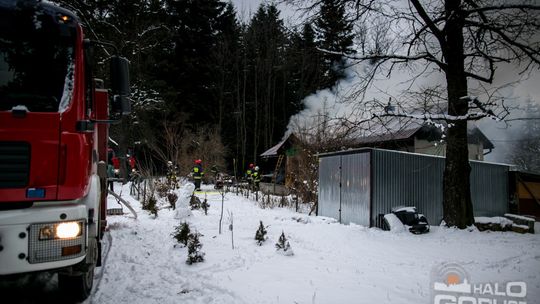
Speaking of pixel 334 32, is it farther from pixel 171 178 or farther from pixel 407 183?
pixel 171 178

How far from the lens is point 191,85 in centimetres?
3706

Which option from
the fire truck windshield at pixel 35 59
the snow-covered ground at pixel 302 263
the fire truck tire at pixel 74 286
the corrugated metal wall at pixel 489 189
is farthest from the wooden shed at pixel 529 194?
the fire truck windshield at pixel 35 59

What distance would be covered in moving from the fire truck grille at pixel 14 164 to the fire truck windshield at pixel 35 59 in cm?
38

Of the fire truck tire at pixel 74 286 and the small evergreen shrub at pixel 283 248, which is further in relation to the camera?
the small evergreen shrub at pixel 283 248

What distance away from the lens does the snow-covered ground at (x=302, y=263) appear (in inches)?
184

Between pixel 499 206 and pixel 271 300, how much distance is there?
1273 centimetres

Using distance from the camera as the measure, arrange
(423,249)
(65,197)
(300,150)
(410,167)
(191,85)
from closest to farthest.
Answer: (65,197)
(423,249)
(410,167)
(300,150)
(191,85)

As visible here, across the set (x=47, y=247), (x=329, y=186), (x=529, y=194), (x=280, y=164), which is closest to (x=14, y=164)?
(x=47, y=247)

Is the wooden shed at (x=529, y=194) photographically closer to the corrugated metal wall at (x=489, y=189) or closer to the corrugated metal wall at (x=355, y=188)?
the corrugated metal wall at (x=489, y=189)

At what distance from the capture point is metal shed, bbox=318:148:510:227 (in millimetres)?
10797

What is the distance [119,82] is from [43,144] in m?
1.16

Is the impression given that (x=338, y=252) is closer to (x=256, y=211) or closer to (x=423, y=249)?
(x=423, y=249)

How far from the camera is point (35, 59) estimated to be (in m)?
3.47

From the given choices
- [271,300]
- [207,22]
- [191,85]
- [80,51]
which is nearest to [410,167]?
[271,300]
